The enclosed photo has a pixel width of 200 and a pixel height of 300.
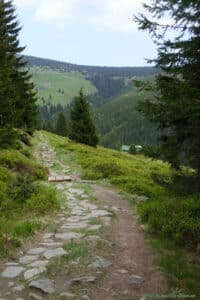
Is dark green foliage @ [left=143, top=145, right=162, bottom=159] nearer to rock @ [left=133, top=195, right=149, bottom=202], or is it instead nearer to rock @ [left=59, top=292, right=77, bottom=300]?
rock @ [left=133, top=195, right=149, bottom=202]

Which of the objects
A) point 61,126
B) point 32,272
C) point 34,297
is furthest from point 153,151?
point 61,126

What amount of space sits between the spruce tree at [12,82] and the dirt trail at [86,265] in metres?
9.21

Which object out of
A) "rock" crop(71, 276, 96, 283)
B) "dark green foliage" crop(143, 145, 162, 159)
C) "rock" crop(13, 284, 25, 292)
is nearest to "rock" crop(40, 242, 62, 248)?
"rock" crop(71, 276, 96, 283)

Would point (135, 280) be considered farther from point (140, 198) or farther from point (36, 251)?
point (140, 198)

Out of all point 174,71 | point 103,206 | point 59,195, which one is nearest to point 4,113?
point 59,195

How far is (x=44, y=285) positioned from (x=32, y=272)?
1.81 feet

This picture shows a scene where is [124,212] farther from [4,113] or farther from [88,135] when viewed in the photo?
[88,135]

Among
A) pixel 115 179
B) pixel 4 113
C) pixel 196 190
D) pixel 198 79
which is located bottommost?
pixel 115 179

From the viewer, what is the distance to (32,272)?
5652mm

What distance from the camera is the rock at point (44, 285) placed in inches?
198

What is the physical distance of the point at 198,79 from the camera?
10172mm

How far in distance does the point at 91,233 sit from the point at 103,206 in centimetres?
345

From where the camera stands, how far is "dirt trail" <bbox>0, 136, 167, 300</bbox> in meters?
5.08

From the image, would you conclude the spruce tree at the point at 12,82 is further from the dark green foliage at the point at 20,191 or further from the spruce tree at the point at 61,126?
the spruce tree at the point at 61,126
